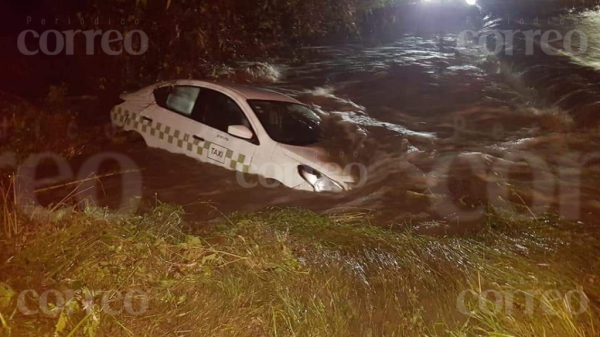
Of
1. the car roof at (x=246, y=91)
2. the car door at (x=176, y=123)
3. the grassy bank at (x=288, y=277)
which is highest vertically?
the car roof at (x=246, y=91)

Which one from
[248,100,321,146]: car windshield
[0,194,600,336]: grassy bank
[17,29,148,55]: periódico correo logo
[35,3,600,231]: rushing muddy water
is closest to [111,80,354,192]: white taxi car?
[248,100,321,146]: car windshield

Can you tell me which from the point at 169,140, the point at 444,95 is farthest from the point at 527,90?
the point at 169,140

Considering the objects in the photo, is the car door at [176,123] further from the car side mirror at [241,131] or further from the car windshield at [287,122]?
the car windshield at [287,122]

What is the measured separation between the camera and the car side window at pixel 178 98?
20.8ft

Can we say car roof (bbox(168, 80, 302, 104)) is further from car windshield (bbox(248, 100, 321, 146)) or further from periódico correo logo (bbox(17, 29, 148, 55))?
periódico correo logo (bbox(17, 29, 148, 55))

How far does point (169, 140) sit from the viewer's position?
633 centimetres

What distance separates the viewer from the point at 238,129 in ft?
18.4

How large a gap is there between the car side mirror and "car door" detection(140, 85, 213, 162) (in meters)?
0.52

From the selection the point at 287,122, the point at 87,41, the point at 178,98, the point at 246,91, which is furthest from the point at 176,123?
the point at 87,41

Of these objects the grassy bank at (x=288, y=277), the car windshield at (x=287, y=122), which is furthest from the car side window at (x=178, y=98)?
the grassy bank at (x=288, y=277)

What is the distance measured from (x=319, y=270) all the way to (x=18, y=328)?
6.93 feet

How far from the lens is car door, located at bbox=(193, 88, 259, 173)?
5727 mm

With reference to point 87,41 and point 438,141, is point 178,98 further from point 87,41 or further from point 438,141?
point 87,41

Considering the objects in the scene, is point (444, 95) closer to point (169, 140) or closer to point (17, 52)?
point (169, 140)
